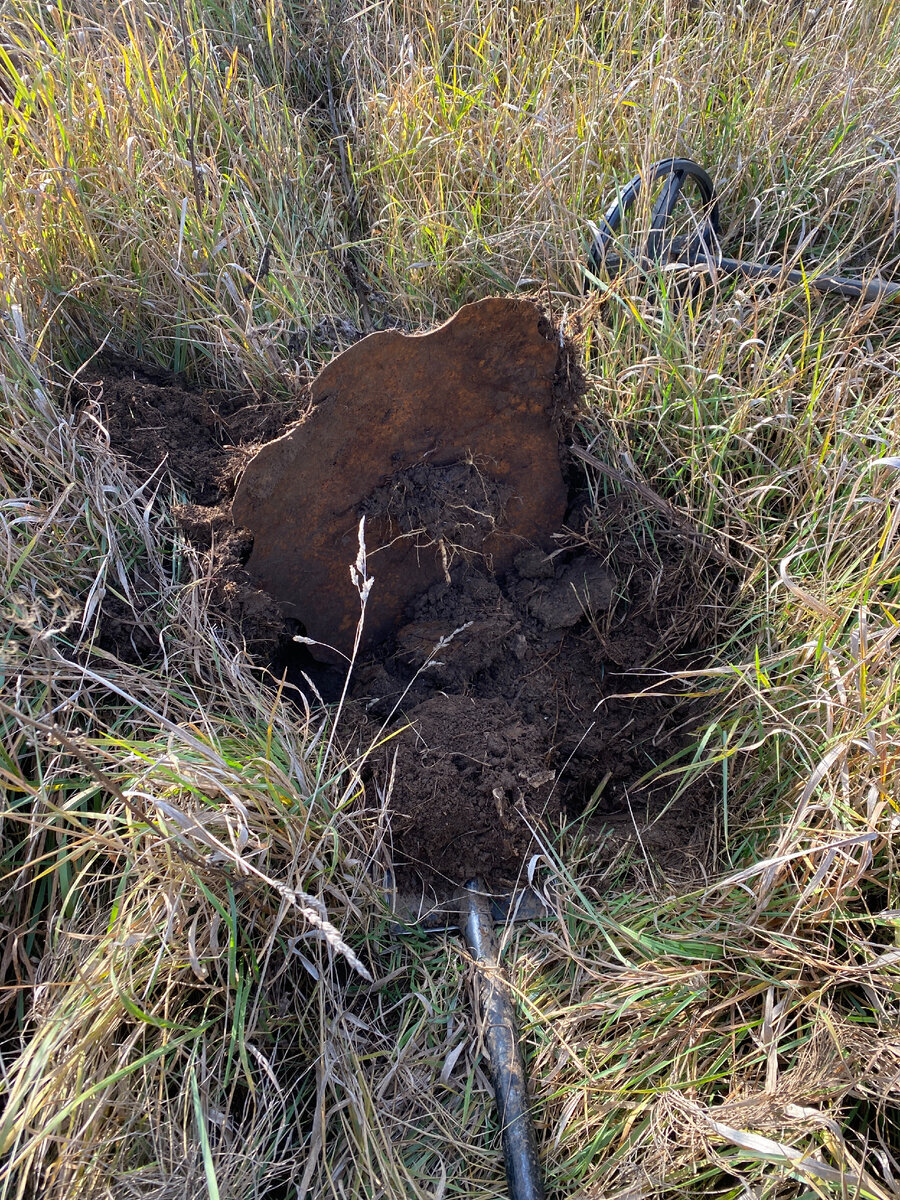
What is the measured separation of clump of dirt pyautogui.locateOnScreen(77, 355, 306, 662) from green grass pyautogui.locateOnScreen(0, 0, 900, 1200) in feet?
0.17

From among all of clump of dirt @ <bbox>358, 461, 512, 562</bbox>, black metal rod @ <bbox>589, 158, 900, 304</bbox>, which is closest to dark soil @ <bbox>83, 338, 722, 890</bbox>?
clump of dirt @ <bbox>358, 461, 512, 562</bbox>

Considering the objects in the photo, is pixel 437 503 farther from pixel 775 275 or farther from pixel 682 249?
pixel 775 275

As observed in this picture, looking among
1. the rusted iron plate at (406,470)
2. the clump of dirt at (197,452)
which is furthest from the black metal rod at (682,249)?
the clump of dirt at (197,452)

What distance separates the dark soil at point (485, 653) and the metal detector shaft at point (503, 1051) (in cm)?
9

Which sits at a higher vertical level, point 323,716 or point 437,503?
point 437,503

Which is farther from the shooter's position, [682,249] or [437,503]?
[682,249]

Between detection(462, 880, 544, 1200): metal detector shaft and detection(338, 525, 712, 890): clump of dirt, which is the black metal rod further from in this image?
detection(462, 880, 544, 1200): metal detector shaft

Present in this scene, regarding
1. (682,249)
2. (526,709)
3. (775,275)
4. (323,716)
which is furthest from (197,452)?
(775,275)

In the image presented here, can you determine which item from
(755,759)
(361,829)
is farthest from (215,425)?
(755,759)

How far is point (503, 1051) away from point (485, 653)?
0.76m

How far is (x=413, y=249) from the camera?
226 centimetres

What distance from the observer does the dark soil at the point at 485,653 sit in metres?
1.55

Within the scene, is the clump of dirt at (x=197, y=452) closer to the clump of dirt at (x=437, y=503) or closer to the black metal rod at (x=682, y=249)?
the clump of dirt at (x=437, y=503)

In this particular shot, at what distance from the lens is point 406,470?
1.70 metres
